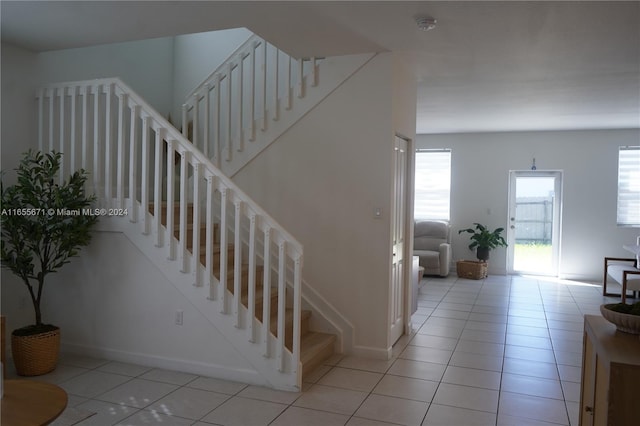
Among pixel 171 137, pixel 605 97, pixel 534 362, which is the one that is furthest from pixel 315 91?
pixel 605 97

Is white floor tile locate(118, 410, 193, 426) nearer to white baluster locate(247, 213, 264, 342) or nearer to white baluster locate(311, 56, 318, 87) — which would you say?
white baluster locate(247, 213, 264, 342)

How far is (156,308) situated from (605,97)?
5464 millimetres

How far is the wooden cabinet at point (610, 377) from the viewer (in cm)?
164

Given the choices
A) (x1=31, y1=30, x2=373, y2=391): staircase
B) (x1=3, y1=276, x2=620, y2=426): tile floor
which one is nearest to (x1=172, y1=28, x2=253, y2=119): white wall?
(x1=31, y1=30, x2=373, y2=391): staircase

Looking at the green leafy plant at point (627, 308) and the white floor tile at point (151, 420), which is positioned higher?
the green leafy plant at point (627, 308)

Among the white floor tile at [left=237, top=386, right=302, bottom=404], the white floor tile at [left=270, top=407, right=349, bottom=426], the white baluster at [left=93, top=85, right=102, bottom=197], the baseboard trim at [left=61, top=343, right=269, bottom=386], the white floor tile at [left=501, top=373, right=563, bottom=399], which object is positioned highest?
the white baluster at [left=93, top=85, right=102, bottom=197]

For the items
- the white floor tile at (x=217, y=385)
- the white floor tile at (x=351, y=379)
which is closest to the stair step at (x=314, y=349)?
the white floor tile at (x=351, y=379)

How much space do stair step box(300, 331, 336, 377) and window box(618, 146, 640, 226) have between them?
Result: 21.5 feet

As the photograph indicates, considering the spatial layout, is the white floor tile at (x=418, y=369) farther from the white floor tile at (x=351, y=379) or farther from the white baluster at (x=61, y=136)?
the white baluster at (x=61, y=136)

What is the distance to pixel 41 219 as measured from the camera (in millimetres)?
3811

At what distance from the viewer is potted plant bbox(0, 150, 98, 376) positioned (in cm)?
369

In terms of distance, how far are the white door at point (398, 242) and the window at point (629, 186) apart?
18.0 ft

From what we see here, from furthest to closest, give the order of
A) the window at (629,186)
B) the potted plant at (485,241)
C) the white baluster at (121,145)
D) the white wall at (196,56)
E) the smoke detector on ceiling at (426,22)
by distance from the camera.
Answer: the potted plant at (485,241) → the window at (629,186) → the white wall at (196,56) → the white baluster at (121,145) → the smoke detector on ceiling at (426,22)

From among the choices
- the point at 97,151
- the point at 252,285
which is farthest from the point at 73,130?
the point at 252,285
